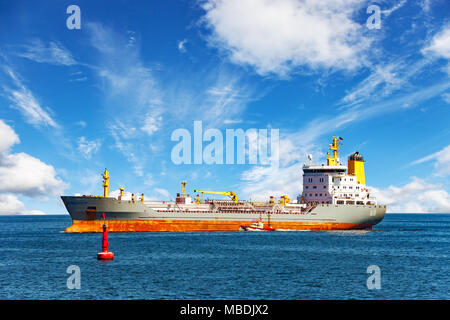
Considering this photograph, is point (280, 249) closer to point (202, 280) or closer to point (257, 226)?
point (202, 280)

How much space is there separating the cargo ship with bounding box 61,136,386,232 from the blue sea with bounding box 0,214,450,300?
12.6 metres

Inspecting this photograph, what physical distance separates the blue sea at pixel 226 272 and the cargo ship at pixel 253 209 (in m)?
12.6

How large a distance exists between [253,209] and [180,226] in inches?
481

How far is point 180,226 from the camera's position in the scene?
64375 mm

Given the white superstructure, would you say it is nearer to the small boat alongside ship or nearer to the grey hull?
the grey hull

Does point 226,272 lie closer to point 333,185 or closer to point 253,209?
point 253,209

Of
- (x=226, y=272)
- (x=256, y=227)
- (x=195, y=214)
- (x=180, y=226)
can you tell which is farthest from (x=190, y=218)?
(x=226, y=272)

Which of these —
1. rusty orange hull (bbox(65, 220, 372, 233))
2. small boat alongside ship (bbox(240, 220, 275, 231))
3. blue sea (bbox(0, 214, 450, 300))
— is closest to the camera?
blue sea (bbox(0, 214, 450, 300))

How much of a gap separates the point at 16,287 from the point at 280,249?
25542mm

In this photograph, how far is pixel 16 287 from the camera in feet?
84.9

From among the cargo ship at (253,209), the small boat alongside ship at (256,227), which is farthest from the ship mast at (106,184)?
the small boat alongside ship at (256,227)

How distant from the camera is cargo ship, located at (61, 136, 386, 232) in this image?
196 ft

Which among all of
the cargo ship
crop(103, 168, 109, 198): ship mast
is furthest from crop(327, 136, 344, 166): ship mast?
crop(103, 168, 109, 198): ship mast
